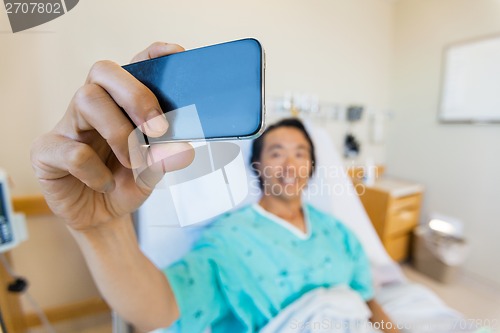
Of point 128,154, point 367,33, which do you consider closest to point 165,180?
point 128,154

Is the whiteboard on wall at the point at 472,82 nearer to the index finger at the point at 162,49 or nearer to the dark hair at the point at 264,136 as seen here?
the dark hair at the point at 264,136

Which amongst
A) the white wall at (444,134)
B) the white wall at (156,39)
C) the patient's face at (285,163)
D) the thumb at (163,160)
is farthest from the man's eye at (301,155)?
the thumb at (163,160)

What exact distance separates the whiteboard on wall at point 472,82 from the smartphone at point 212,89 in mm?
573

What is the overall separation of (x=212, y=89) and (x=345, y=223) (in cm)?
73

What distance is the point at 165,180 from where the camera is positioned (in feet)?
Result: 0.84

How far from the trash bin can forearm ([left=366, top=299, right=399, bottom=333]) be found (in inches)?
9.2

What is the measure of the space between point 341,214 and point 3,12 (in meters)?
0.85

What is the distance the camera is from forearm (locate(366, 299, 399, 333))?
0.49 metres

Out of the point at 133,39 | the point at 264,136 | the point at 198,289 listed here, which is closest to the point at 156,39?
the point at 133,39

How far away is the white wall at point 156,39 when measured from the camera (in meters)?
0.26

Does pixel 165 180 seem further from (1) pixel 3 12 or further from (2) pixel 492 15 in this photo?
(2) pixel 492 15

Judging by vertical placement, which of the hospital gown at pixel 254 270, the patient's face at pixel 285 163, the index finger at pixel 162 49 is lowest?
the hospital gown at pixel 254 270

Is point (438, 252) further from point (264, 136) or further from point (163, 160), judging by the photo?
point (163, 160)

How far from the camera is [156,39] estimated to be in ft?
0.89
